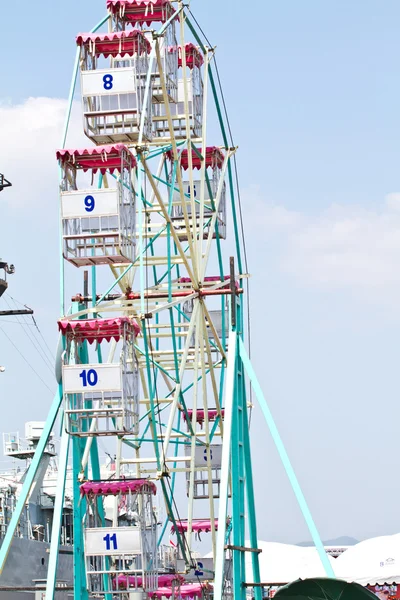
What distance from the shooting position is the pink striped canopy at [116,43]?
2602 cm

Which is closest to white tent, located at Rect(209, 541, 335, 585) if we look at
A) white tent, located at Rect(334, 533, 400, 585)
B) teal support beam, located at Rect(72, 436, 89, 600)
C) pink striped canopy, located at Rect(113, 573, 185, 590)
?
white tent, located at Rect(334, 533, 400, 585)

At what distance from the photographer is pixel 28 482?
23.9m

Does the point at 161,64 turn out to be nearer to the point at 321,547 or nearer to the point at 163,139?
the point at 163,139

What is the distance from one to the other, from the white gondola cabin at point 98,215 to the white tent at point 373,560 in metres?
17.2

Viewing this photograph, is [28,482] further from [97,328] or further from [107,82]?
[107,82]

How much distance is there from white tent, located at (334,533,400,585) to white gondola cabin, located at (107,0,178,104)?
Answer: 17407 mm

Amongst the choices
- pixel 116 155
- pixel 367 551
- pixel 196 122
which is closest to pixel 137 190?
pixel 116 155

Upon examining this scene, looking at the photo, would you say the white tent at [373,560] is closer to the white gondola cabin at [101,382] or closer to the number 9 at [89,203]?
the white gondola cabin at [101,382]

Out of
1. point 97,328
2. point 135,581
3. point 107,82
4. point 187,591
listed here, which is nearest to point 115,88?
point 107,82

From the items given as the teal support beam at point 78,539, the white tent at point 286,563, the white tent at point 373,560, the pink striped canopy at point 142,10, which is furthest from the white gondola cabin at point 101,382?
the white tent at point 286,563

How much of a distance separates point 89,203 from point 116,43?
4338 mm

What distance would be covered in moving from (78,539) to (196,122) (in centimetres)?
1068

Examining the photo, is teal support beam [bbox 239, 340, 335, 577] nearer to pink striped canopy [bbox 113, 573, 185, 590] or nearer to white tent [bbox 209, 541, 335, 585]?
pink striped canopy [bbox 113, 573, 185, 590]

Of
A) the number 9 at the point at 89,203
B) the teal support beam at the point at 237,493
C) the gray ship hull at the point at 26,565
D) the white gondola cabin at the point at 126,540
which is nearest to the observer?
the white gondola cabin at the point at 126,540
